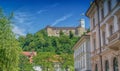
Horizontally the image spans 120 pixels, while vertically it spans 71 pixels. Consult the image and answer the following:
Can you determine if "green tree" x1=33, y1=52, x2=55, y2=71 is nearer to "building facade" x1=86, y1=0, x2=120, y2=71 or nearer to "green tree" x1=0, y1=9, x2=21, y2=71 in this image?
"building facade" x1=86, y1=0, x2=120, y2=71

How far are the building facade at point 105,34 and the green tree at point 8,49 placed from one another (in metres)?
8.89

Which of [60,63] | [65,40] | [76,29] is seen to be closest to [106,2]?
[60,63]

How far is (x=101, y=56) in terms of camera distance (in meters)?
35.2

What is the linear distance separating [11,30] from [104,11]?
34.1ft

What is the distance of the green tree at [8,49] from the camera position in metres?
28.9

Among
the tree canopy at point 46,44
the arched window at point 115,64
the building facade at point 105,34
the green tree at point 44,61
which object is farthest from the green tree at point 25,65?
the arched window at point 115,64

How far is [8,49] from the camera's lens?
29.0m

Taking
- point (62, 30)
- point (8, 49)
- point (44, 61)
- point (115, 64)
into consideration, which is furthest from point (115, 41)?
point (62, 30)

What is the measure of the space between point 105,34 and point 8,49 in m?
10.9

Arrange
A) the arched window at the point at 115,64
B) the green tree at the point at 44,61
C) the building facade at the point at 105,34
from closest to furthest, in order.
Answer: the building facade at the point at 105,34 → the arched window at the point at 115,64 → the green tree at the point at 44,61

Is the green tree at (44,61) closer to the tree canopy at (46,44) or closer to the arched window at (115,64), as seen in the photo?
the tree canopy at (46,44)

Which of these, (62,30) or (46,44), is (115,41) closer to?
(46,44)

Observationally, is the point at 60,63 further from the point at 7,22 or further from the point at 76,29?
the point at 76,29

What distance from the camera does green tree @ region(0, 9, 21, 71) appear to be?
28.9 m
